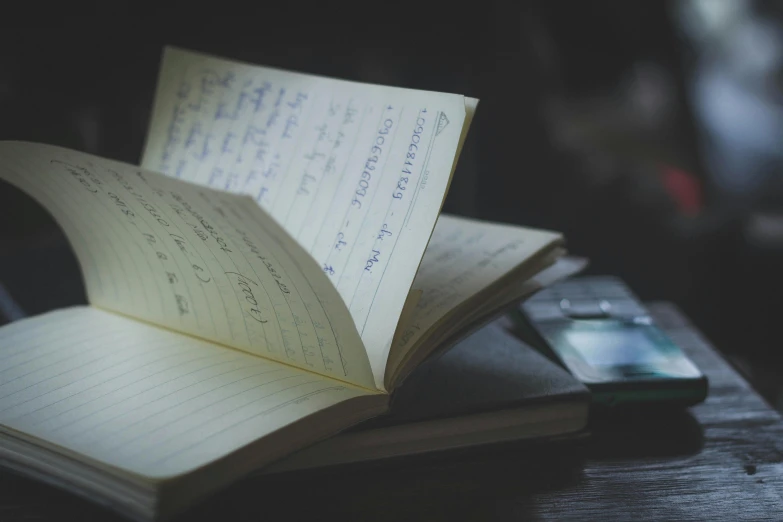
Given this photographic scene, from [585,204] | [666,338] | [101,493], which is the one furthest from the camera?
[585,204]

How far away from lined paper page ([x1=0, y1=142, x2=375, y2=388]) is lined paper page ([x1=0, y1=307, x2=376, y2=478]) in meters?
0.02

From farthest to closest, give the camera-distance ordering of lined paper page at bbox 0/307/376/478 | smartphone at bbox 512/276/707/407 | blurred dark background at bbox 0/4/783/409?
1. blurred dark background at bbox 0/4/783/409
2. smartphone at bbox 512/276/707/407
3. lined paper page at bbox 0/307/376/478

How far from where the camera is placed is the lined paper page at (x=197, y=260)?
1.30 ft

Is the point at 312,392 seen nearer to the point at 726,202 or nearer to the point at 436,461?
the point at 436,461

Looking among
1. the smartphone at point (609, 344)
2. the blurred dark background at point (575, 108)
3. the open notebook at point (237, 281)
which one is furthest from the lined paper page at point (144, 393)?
the blurred dark background at point (575, 108)

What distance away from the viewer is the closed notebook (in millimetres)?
429

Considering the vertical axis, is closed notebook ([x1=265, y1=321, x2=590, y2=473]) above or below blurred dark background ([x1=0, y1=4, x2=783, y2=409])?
below

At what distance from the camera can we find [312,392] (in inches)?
16.6

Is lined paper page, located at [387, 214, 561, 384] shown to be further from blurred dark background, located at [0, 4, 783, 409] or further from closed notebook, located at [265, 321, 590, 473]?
blurred dark background, located at [0, 4, 783, 409]

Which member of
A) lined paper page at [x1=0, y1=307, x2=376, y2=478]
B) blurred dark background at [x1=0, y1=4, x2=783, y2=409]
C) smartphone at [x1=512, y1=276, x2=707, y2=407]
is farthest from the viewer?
blurred dark background at [x1=0, y1=4, x2=783, y2=409]

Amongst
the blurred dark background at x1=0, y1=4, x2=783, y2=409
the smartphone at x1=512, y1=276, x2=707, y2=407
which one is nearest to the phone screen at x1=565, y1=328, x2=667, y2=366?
the smartphone at x1=512, y1=276, x2=707, y2=407

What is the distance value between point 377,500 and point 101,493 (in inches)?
5.5

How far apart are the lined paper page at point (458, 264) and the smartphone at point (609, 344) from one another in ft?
0.23

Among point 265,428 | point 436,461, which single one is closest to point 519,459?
point 436,461
